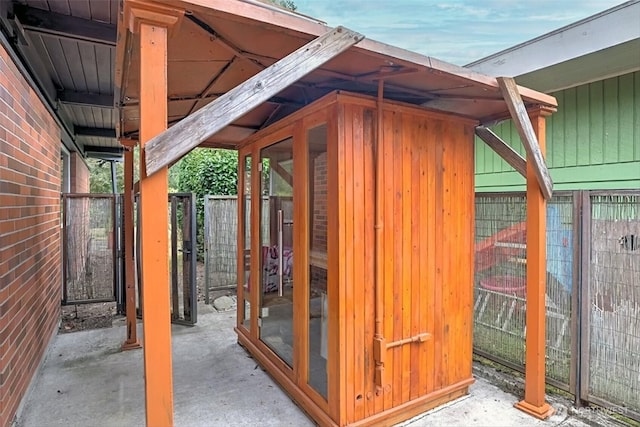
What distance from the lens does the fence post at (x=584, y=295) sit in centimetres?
266

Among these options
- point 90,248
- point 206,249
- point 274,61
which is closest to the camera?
point 274,61

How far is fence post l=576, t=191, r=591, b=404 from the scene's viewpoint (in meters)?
2.66

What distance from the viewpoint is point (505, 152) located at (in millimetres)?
2926

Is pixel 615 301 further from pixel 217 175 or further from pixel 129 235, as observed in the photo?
pixel 217 175

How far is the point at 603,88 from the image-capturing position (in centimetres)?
372

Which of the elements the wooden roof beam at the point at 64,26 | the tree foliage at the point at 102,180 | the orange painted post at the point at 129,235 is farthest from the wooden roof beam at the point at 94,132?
the tree foliage at the point at 102,180

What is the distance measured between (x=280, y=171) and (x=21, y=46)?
2.22 metres

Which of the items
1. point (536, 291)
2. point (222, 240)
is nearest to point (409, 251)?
point (536, 291)

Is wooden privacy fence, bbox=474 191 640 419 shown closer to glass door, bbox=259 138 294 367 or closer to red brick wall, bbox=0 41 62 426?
glass door, bbox=259 138 294 367

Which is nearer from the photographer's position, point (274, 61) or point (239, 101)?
point (239, 101)

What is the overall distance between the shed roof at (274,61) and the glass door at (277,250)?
19.3 inches

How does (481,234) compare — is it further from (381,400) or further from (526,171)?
(381,400)

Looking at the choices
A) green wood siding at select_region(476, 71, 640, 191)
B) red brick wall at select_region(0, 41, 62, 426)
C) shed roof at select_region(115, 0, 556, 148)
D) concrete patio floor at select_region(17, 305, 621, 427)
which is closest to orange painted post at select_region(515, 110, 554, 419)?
concrete patio floor at select_region(17, 305, 621, 427)

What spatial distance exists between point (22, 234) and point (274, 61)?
2.24 metres
